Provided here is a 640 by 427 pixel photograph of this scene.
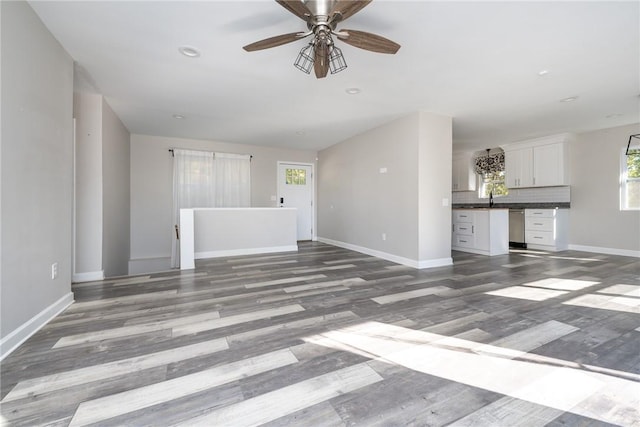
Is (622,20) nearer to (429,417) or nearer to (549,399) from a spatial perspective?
(549,399)

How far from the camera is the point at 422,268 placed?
4137 millimetres

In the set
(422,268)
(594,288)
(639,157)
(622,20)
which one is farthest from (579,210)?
(622,20)

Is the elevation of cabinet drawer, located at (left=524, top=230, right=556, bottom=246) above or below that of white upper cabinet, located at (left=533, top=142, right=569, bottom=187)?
below

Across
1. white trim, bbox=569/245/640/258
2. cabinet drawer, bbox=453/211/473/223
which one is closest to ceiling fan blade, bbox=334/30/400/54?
cabinet drawer, bbox=453/211/473/223

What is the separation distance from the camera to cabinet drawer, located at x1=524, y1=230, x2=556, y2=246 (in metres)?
5.71

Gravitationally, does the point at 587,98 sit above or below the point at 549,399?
above

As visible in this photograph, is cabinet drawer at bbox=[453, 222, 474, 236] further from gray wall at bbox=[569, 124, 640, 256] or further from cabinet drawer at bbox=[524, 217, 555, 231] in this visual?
gray wall at bbox=[569, 124, 640, 256]

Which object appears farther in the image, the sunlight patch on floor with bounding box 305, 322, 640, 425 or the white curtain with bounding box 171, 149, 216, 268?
the white curtain with bounding box 171, 149, 216, 268

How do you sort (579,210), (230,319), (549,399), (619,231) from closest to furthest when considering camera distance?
(549,399), (230,319), (619,231), (579,210)

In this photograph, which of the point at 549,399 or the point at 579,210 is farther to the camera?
the point at 579,210

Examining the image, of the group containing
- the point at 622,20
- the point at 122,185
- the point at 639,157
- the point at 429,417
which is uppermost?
the point at 622,20

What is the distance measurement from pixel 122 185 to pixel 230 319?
4.04m

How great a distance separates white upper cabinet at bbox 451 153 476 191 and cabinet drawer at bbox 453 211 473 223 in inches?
81.0

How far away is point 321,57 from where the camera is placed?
2176 millimetres
